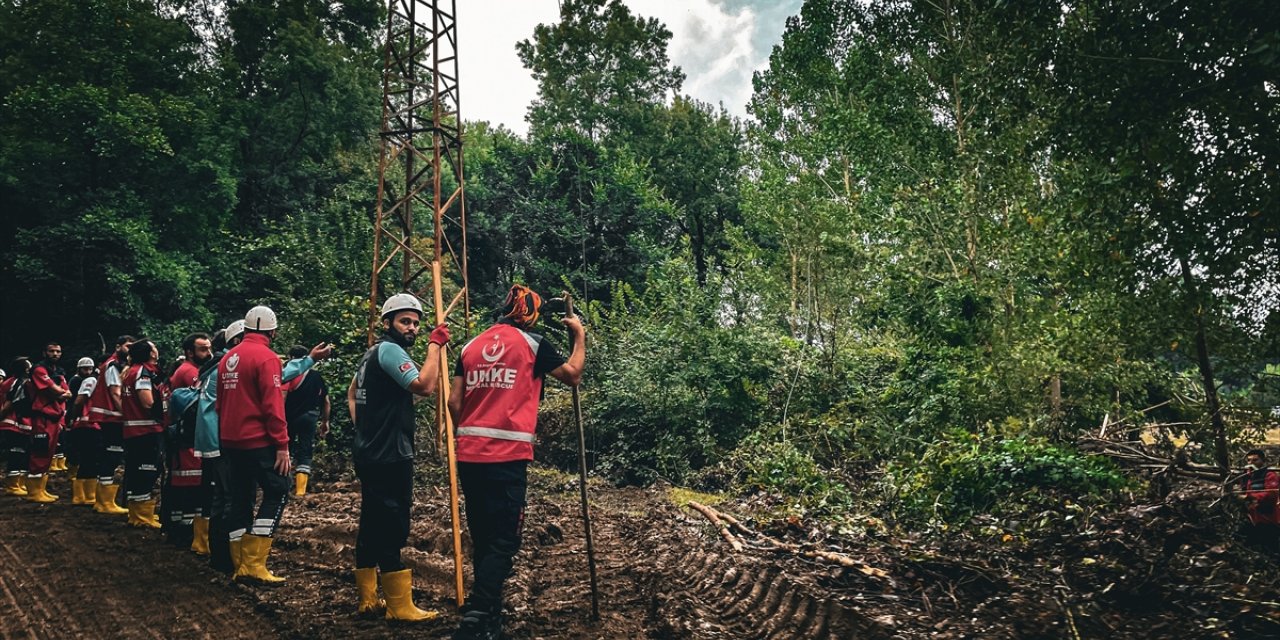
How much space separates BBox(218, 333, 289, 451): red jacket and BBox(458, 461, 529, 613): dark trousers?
2.30m

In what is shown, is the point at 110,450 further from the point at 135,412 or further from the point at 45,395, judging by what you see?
the point at 45,395

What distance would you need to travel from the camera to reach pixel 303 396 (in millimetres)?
10133

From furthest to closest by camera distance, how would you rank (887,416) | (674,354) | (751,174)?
(751,174)
(674,354)
(887,416)

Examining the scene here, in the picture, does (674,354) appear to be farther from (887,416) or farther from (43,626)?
(43,626)

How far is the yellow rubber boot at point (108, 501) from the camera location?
378 inches

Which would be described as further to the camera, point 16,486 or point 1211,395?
point 16,486

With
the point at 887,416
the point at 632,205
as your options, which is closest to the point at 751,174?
the point at 632,205

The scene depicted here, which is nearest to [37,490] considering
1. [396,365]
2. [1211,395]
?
[396,365]

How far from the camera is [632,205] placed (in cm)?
3231

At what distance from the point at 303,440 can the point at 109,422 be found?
2.51 m

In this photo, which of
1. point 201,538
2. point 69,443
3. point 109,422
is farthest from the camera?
point 69,443

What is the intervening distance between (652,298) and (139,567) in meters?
13.6

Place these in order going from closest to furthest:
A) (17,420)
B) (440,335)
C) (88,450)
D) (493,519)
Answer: (493,519) < (440,335) < (88,450) < (17,420)

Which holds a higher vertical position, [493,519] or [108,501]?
[493,519]
